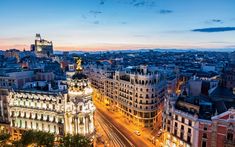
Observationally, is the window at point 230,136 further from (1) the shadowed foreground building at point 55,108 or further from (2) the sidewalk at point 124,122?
(1) the shadowed foreground building at point 55,108

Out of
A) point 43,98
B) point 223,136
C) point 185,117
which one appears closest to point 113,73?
point 43,98

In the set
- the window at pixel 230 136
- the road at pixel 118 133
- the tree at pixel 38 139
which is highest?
the window at pixel 230 136

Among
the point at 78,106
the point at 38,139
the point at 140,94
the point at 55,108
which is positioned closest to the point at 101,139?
the point at 78,106

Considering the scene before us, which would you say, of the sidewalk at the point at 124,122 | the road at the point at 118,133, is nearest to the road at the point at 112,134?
the road at the point at 118,133

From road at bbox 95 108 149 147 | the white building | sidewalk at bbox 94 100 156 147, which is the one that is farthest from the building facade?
the white building

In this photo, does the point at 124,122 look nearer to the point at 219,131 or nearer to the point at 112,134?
the point at 112,134

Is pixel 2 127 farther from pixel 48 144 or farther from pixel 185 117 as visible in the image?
pixel 185 117

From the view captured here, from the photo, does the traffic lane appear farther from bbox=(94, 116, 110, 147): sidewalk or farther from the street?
bbox=(94, 116, 110, 147): sidewalk
